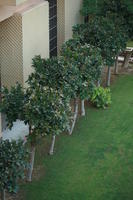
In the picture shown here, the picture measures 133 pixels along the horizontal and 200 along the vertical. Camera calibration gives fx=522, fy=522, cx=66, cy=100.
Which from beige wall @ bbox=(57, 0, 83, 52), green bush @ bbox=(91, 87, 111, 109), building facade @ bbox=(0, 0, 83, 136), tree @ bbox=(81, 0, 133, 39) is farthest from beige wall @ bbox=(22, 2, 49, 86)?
beige wall @ bbox=(57, 0, 83, 52)

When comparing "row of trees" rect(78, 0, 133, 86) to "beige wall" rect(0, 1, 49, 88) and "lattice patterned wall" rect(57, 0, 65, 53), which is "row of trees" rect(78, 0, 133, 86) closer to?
"lattice patterned wall" rect(57, 0, 65, 53)

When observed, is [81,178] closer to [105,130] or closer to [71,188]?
[71,188]

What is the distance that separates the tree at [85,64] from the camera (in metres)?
17.0

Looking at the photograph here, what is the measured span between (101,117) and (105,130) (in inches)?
51.4

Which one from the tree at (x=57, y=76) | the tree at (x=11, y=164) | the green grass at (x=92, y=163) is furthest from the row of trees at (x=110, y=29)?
the tree at (x=11, y=164)

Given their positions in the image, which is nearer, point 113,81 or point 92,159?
point 92,159

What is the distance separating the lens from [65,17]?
81.5ft

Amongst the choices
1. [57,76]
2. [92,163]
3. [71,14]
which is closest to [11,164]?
[92,163]

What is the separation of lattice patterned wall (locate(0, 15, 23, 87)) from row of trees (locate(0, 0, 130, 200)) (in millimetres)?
1576

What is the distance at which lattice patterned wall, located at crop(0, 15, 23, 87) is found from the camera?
18188 mm

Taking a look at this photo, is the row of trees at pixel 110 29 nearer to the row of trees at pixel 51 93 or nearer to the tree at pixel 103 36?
the tree at pixel 103 36

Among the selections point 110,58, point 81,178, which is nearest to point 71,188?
point 81,178

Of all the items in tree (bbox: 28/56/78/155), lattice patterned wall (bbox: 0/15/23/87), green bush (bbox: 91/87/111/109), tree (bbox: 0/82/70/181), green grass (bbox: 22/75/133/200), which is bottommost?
green grass (bbox: 22/75/133/200)

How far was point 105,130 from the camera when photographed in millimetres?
18500
